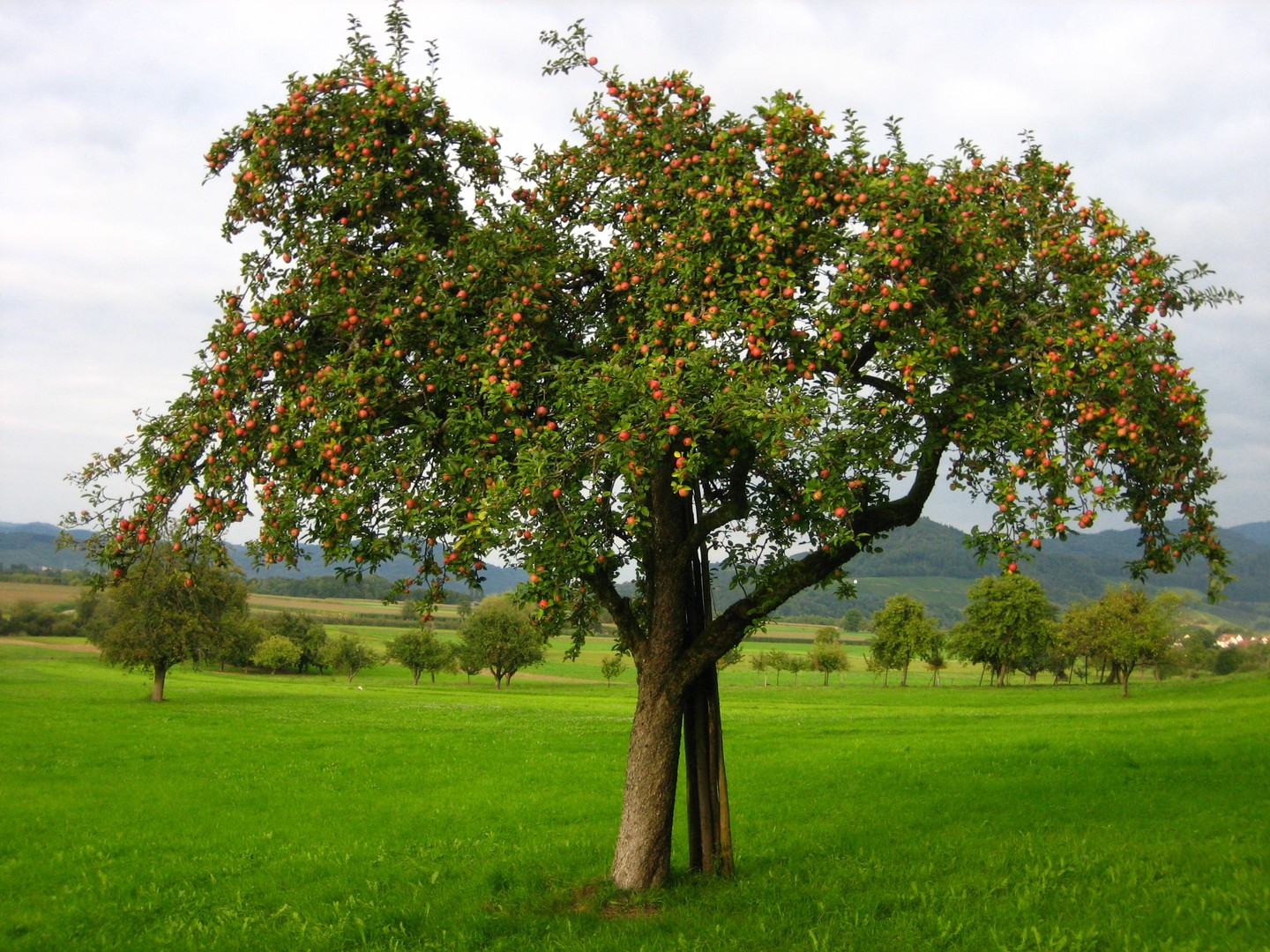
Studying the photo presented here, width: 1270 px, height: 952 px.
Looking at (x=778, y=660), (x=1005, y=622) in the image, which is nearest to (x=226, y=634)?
(x=1005, y=622)

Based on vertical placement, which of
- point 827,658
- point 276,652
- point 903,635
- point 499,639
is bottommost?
point 827,658

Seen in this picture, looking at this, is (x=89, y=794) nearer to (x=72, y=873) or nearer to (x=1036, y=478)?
(x=72, y=873)

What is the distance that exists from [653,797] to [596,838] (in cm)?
620

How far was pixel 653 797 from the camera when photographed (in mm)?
12000

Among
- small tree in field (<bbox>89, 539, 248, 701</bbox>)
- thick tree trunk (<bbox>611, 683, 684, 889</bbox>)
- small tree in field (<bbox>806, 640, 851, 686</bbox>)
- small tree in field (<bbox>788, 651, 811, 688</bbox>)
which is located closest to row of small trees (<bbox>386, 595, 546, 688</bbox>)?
small tree in field (<bbox>788, 651, 811, 688</bbox>)

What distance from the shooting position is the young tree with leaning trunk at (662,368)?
915cm

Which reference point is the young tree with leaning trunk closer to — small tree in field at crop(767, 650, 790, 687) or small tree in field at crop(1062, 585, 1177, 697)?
small tree in field at crop(1062, 585, 1177, 697)

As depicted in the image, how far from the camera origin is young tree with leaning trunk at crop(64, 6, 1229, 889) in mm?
9148

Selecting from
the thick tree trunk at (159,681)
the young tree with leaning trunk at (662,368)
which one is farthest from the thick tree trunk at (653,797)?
the thick tree trunk at (159,681)

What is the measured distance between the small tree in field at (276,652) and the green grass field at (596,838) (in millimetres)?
56963

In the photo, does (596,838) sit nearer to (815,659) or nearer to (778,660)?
(815,659)

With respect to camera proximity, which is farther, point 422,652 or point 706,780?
point 422,652

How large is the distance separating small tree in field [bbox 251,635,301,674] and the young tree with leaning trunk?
93.3m

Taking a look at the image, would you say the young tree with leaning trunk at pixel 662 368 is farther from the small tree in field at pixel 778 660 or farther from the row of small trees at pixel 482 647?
the small tree in field at pixel 778 660
